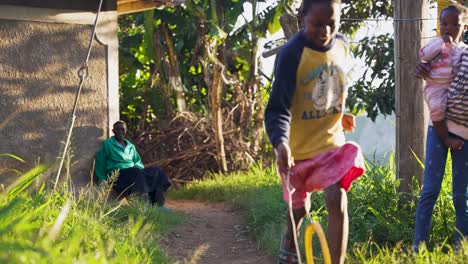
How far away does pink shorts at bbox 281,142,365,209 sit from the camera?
4578mm

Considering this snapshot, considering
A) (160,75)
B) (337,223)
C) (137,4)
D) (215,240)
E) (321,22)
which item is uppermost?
(137,4)

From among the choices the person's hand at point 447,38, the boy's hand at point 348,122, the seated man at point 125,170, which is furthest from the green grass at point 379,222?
the seated man at point 125,170

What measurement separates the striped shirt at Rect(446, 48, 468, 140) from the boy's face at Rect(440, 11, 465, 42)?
0.22m

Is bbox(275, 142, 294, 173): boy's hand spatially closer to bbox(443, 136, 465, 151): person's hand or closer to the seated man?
bbox(443, 136, 465, 151): person's hand

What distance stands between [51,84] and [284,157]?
5.17m

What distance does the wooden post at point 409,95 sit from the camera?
23.0 ft

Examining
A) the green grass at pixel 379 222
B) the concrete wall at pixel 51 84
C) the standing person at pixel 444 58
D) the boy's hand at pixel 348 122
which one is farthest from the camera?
the concrete wall at pixel 51 84

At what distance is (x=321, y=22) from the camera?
4.50 metres

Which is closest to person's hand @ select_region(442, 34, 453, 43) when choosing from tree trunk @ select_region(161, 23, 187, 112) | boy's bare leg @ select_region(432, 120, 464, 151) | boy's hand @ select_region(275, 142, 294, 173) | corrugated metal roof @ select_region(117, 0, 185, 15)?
boy's bare leg @ select_region(432, 120, 464, 151)

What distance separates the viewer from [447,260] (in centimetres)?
519

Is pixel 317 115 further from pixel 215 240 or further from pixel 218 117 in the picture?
pixel 218 117

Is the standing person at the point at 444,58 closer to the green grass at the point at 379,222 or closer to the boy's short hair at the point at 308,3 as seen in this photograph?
the green grass at the point at 379,222

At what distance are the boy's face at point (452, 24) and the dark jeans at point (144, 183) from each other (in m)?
4.68

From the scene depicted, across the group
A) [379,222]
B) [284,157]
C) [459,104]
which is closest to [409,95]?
[379,222]
